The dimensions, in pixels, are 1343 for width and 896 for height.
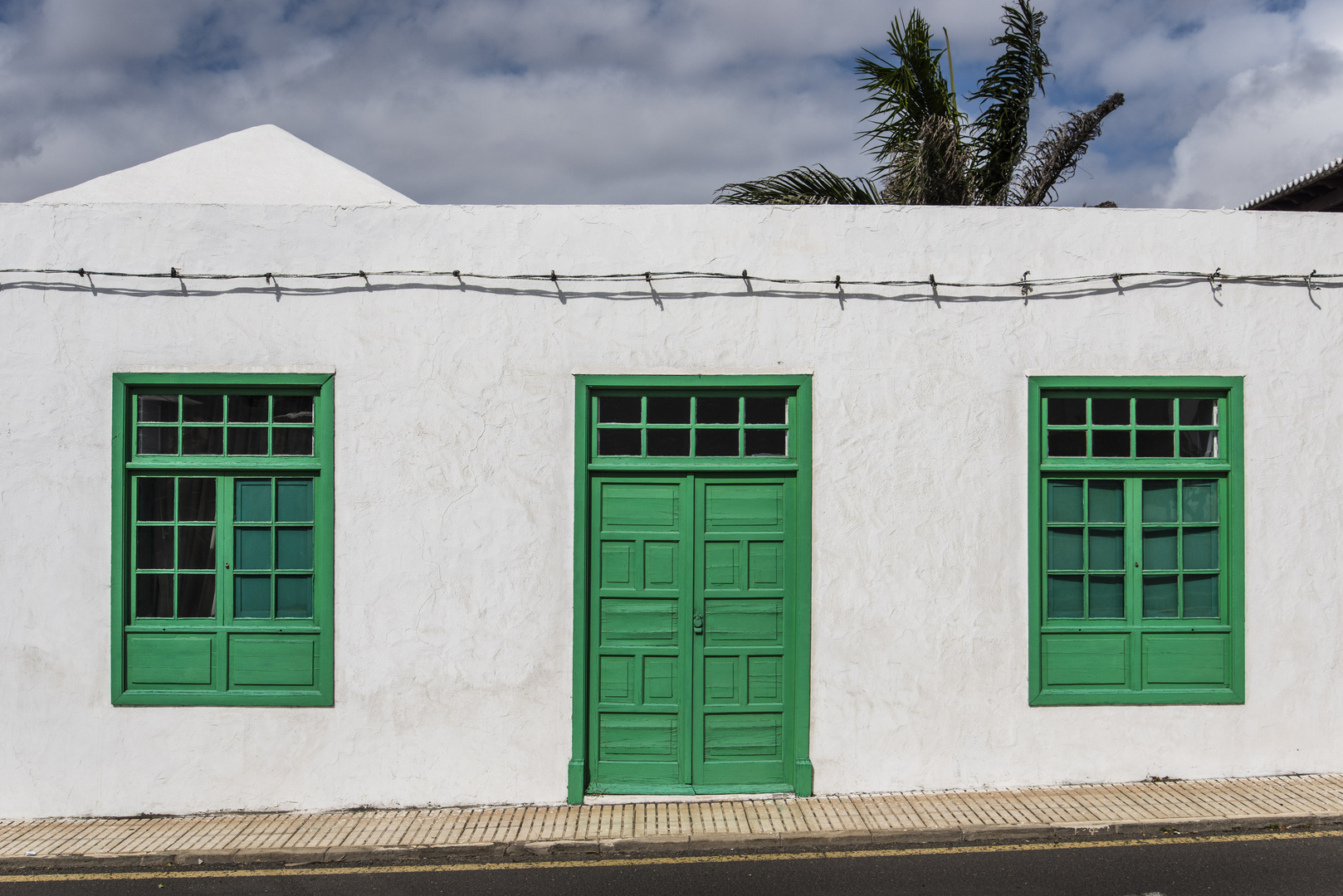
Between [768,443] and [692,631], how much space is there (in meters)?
1.28

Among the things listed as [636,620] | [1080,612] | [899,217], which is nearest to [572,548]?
[636,620]

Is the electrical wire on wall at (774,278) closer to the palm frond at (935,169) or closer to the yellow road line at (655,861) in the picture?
the yellow road line at (655,861)

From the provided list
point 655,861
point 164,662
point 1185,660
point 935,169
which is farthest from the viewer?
point 935,169

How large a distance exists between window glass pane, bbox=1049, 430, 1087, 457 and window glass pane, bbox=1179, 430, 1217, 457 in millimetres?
666

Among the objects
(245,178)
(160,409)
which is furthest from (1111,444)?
(245,178)

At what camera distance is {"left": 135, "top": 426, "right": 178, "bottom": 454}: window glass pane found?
5.61 meters

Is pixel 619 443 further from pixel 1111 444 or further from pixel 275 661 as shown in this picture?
pixel 1111 444

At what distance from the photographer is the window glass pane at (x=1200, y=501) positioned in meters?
5.83

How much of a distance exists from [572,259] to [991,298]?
8.70ft

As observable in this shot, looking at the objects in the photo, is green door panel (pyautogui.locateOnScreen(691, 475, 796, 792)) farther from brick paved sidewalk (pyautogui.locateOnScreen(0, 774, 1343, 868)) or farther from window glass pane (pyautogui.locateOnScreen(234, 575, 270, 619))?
window glass pane (pyautogui.locateOnScreen(234, 575, 270, 619))

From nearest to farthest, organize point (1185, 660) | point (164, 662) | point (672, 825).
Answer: point (672, 825) < point (164, 662) < point (1185, 660)

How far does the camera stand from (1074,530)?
5.80 meters

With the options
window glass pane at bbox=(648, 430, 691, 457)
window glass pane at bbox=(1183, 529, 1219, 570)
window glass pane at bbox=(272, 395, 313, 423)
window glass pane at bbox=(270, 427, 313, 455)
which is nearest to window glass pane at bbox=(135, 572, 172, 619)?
window glass pane at bbox=(270, 427, 313, 455)

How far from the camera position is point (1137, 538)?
5805 mm
